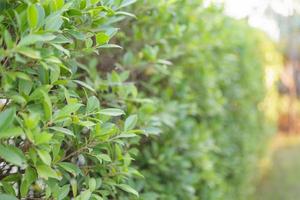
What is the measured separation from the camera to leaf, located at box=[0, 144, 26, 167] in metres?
1.08

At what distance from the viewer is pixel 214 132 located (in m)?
4.24

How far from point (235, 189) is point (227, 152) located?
83 cm

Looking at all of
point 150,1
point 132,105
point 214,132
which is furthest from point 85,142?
point 214,132

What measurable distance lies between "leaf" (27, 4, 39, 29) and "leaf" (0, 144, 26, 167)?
1.03 ft

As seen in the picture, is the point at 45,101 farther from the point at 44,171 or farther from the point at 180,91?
the point at 180,91

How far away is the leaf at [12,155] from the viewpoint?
3.55 ft

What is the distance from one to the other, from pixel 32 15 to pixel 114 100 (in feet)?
3.25

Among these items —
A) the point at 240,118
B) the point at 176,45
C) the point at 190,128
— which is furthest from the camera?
the point at 240,118

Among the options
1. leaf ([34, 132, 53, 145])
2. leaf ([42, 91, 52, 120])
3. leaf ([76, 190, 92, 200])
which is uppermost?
leaf ([42, 91, 52, 120])

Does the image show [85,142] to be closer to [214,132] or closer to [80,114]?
[80,114]

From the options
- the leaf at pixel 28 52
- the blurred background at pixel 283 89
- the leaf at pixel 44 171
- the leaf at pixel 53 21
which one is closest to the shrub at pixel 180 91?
the leaf at pixel 44 171

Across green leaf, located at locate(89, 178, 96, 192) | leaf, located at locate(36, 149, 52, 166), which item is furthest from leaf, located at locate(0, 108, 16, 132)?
green leaf, located at locate(89, 178, 96, 192)

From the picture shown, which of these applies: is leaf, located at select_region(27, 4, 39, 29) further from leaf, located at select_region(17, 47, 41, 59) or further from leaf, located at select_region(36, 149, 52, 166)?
leaf, located at select_region(36, 149, 52, 166)

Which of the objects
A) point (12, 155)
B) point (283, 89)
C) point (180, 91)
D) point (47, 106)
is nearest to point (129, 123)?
point (47, 106)
